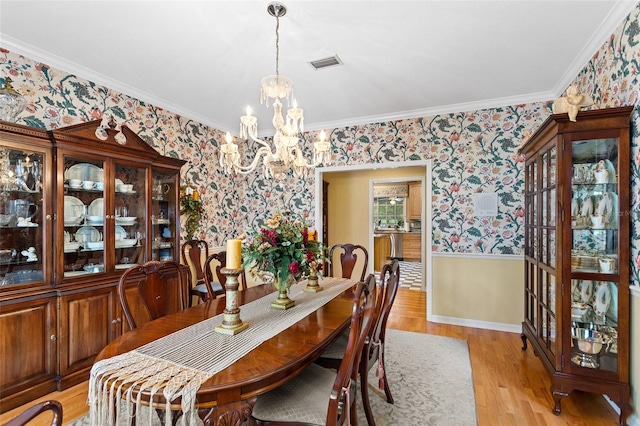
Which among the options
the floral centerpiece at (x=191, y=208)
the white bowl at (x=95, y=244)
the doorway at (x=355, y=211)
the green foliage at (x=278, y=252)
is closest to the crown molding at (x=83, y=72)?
the floral centerpiece at (x=191, y=208)

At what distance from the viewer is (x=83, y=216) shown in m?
2.60

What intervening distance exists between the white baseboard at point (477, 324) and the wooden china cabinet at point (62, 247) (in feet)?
11.1

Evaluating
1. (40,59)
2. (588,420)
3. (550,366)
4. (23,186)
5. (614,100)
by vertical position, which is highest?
(40,59)

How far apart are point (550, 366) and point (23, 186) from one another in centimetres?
397

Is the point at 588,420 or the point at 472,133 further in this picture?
the point at 472,133

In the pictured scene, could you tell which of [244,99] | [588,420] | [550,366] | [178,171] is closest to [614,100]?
[550,366]

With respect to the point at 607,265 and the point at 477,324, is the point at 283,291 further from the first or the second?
the point at 477,324

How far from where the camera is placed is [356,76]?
9.62 ft

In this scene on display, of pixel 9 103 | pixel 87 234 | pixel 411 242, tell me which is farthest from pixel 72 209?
pixel 411 242

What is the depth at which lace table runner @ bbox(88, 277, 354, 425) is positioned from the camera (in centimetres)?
108

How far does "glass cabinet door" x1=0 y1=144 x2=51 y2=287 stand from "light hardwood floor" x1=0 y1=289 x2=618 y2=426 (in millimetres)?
924

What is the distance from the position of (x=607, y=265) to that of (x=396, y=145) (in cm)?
253

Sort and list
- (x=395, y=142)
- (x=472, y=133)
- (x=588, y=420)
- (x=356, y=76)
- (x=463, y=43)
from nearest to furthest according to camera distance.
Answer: (x=588, y=420) < (x=463, y=43) < (x=356, y=76) < (x=472, y=133) < (x=395, y=142)

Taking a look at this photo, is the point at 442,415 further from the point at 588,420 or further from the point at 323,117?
the point at 323,117
